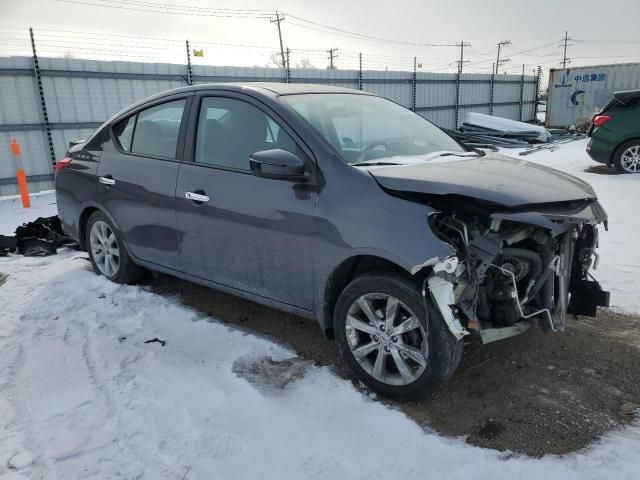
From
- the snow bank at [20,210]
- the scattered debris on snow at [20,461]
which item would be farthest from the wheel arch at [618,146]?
the scattered debris on snow at [20,461]

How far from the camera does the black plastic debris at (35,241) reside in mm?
6047

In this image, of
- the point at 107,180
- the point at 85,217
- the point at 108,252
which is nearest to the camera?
the point at 107,180

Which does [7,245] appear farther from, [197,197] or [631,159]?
[631,159]

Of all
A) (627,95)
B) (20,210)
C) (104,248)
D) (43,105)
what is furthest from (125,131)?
(627,95)

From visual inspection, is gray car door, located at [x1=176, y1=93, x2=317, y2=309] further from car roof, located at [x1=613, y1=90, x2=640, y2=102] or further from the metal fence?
car roof, located at [x1=613, y1=90, x2=640, y2=102]

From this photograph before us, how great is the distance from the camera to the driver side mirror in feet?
9.82

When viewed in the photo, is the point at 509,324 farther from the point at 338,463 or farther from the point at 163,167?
the point at 163,167

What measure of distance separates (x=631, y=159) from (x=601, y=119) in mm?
994

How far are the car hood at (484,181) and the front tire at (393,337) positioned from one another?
20.8 inches

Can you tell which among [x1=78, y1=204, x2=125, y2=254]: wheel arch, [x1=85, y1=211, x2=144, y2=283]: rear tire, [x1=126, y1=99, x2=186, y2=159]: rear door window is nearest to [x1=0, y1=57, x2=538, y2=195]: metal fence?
[x1=78, y1=204, x2=125, y2=254]: wheel arch

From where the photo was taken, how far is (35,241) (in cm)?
618

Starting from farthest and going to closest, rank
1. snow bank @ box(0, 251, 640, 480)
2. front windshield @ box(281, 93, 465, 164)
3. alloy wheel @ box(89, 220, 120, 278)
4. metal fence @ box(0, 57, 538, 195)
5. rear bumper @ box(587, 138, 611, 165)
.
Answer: rear bumper @ box(587, 138, 611, 165)
metal fence @ box(0, 57, 538, 195)
alloy wheel @ box(89, 220, 120, 278)
front windshield @ box(281, 93, 465, 164)
snow bank @ box(0, 251, 640, 480)

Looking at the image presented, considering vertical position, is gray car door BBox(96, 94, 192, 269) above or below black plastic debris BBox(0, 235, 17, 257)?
above

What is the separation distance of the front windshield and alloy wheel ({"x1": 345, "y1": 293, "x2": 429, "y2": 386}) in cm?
89
